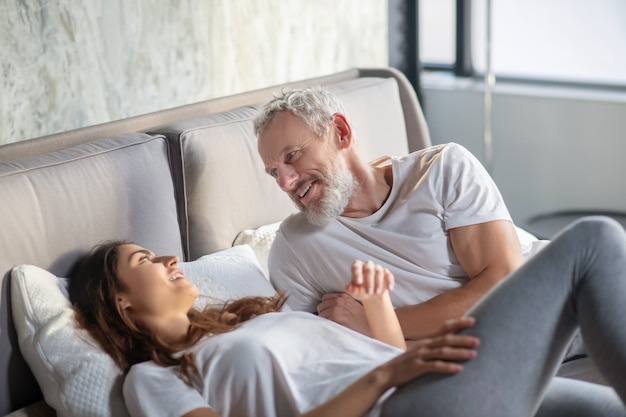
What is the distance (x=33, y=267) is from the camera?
1.74m

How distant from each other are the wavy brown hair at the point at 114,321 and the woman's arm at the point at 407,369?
31cm

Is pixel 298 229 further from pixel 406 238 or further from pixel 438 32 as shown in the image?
pixel 438 32

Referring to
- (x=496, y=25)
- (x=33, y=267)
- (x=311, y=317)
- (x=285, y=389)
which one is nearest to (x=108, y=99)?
(x=33, y=267)

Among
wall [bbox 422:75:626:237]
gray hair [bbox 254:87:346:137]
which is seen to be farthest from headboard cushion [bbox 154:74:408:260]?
wall [bbox 422:75:626:237]

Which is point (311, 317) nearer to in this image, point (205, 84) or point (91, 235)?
point (91, 235)

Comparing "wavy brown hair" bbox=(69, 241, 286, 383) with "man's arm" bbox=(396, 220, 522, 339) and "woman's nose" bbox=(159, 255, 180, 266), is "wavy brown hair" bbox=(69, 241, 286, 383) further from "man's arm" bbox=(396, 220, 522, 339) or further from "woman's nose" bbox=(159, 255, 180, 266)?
"man's arm" bbox=(396, 220, 522, 339)

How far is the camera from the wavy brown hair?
1.71 meters

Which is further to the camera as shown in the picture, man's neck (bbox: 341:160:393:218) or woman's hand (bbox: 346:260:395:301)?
man's neck (bbox: 341:160:393:218)

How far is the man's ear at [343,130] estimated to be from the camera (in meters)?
2.13

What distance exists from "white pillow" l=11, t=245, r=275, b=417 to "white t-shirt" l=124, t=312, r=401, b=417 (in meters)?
0.06

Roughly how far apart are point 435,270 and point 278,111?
50cm

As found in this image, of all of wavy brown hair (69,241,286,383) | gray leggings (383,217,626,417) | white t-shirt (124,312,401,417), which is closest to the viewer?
gray leggings (383,217,626,417)

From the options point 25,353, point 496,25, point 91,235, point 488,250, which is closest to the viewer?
point 25,353

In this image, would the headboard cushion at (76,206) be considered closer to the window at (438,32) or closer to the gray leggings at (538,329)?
the gray leggings at (538,329)
